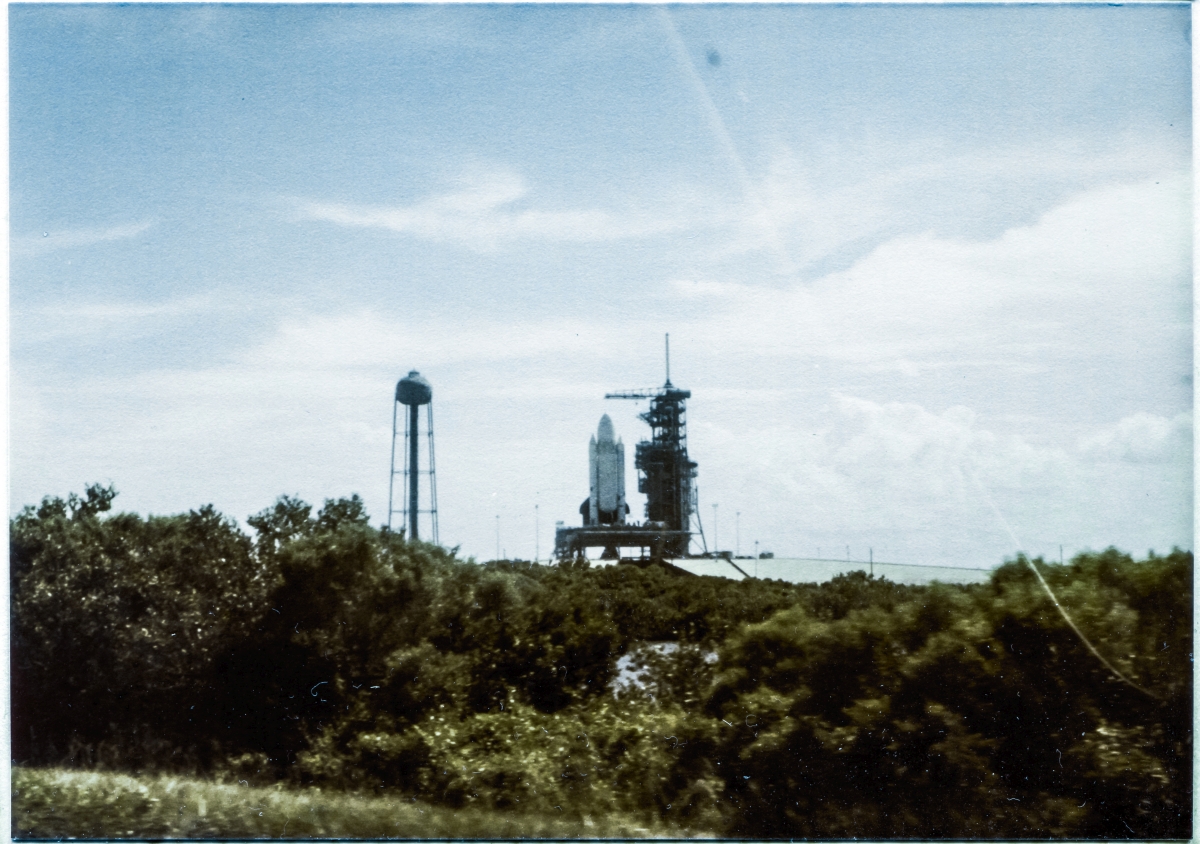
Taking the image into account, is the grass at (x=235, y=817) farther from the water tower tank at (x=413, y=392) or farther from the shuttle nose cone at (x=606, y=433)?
the shuttle nose cone at (x=606, y=433)

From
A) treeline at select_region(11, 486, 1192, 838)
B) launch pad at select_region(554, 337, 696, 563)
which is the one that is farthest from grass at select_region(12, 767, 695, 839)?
launch pad at select_region(554, 337, 696, 563)

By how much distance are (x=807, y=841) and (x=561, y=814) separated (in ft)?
6.97

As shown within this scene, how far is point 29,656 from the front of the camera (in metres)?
10.5

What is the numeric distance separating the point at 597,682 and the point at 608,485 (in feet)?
101

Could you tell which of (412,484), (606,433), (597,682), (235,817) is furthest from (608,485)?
(235,817)

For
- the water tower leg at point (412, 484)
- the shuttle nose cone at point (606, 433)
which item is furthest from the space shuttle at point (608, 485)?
the water tower leg at point (412, 484)

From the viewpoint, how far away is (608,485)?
134 ft

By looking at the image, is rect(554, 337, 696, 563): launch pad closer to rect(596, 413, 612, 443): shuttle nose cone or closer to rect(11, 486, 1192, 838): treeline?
rect(596, 413, 612, 443): shuttle nose cone

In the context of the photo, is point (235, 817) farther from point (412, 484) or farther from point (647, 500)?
point (647, 500)

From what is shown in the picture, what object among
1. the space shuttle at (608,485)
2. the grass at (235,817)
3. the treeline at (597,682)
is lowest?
the grass at (235,817)

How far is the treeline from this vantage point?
7.86 m

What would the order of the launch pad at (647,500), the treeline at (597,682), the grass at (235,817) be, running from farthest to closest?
the launch pad at (647,500)
the grass at (235,817)
the treeline at (597,682)

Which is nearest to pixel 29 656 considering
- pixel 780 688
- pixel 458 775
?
pixel 458 775

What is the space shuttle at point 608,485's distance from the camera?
40531 mm
